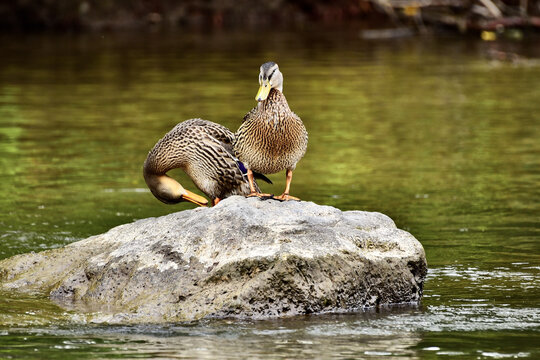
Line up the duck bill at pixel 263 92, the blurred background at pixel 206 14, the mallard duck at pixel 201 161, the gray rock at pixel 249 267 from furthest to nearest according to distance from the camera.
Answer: the blurred background at pixel 206 14
the mallard duck at pixel 201 161
the duck bill at pixel 263 92
the gray rock at pixel 249 267

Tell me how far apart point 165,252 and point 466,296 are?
2.19 metres

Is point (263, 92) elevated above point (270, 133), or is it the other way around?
point (263, 92)

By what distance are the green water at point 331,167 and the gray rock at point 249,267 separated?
18 centimetres

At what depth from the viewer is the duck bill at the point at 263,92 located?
7.94 meters

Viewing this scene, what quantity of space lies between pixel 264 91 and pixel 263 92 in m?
0.02

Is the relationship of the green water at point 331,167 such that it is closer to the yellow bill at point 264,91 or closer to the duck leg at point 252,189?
the duck leg at point 252,189

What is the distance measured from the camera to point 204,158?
9500 mm

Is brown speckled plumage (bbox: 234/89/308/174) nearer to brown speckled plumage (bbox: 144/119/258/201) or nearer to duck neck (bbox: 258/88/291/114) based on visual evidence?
duck neck (bbox: 258/88/291/114)

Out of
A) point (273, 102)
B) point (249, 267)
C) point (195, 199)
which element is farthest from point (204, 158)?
point (249, 267)

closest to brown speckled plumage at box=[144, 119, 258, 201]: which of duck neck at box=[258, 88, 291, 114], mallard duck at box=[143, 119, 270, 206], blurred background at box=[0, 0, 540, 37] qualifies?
mallard duck at box=[143, 119, 270, 206]

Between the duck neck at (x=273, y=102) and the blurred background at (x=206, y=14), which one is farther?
the blurred background at (x=206, y=14)

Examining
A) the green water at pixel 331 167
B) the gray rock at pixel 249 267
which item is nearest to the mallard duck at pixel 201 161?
the gray rock at pixel 249 267

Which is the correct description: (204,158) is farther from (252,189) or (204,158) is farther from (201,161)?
(252,189)

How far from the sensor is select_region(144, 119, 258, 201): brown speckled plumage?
9469mm
